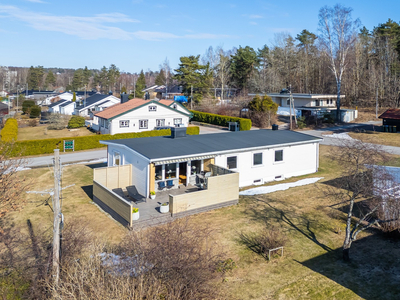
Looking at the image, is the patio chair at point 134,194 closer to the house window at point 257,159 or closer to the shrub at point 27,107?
the house window at point 257,159

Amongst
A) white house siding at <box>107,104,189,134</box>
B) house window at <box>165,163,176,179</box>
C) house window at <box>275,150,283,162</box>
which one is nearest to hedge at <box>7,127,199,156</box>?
white house siding at <box>107,104,189,134</box>

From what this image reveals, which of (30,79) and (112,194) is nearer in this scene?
(112,194)

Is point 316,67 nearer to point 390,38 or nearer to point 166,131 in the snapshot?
point 390,38

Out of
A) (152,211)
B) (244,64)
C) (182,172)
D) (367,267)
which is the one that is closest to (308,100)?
(244,64)

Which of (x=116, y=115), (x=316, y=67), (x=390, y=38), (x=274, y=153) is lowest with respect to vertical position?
(x=274, y=153)

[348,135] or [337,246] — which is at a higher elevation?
[348,135]

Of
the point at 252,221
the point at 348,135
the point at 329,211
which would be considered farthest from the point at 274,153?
the point at 348,135

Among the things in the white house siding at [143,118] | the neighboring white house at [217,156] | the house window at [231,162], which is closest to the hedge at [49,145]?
the white house siding at [143,118]

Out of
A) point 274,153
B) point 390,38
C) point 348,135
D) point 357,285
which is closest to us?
point 357,285
